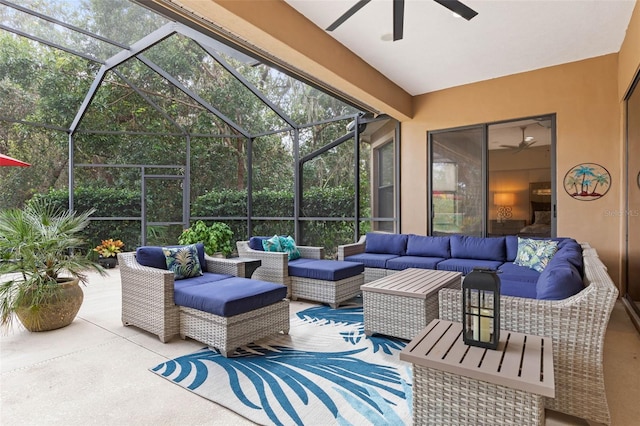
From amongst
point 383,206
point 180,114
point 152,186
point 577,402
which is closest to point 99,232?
point 152,186

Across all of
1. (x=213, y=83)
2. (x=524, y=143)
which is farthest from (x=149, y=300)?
(x=524, y=143)

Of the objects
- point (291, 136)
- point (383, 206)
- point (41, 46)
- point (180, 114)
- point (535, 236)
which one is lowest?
point (535, 236)

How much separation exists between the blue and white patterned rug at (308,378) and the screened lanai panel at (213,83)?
485 centimetres

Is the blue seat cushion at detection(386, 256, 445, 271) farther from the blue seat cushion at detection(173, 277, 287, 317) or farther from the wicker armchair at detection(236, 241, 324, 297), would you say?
the blue seat cushion at detection(173, 277, 287, 317)

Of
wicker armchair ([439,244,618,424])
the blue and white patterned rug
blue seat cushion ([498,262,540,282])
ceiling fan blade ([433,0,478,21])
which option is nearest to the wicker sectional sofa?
wicker armchair ([439,244,618,424])

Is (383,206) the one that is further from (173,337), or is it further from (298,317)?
(173,337)

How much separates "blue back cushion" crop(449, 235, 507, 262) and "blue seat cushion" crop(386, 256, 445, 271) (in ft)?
0.90

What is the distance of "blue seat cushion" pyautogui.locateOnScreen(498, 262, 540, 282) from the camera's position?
3697mm

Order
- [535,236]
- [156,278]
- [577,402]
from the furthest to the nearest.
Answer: [535,236], [156,278], [577,402]

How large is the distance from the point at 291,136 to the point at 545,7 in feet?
15.8

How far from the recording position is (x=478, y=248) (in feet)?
16.0

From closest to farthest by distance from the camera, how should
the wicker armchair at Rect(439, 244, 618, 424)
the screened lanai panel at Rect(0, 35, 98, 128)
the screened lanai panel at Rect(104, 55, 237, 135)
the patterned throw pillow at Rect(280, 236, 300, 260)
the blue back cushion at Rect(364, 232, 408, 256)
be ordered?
1. the wicker armchair at Rect(439, 244, 618, 424)
2. the patterned throw pillow at Rect(280, 236, 300, 260)
3. the blue back cushion at Rect(364, 232, 408, 256)
4. the screened lanai panel at Rect(0, 35, 98, 128)
5. the screened lanai panel at Rect(104, 55, 237, 135)

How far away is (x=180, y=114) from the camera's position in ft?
24.2

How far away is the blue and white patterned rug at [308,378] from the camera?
2.08 m
